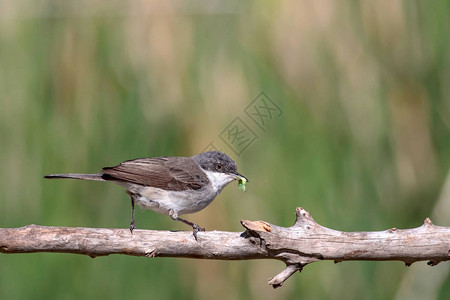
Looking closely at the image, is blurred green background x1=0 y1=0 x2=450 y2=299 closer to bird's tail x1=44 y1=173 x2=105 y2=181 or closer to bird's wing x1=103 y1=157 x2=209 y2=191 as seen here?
bird's wing x1=103 y1=157 x2=209 y2=191

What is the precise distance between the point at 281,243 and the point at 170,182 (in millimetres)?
1575

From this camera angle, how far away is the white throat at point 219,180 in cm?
505

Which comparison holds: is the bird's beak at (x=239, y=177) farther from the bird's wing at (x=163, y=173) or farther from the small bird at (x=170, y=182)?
the bird's wing at (x=163, y=173)

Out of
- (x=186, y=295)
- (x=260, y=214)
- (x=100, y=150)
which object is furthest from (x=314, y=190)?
(x=100, y=150)

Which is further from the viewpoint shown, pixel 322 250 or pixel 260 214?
pixel 260 214

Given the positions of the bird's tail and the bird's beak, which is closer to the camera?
the bird's tail

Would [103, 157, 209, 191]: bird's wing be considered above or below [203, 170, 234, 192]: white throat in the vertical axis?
above

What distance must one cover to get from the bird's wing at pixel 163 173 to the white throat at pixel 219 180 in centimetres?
8

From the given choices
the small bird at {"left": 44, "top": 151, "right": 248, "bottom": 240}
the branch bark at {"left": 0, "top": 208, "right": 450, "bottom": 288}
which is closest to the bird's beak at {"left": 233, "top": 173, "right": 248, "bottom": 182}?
the small bird at {"left": 44, "top": 151, "right": 248, "bottom": 240}

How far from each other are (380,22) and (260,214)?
202cm

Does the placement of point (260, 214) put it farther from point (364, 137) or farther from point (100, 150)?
point (100, 150)

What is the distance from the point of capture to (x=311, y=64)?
17.3ft

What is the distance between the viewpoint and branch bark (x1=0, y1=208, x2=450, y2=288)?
3566mm

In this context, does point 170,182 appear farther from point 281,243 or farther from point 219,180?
point 281,243
